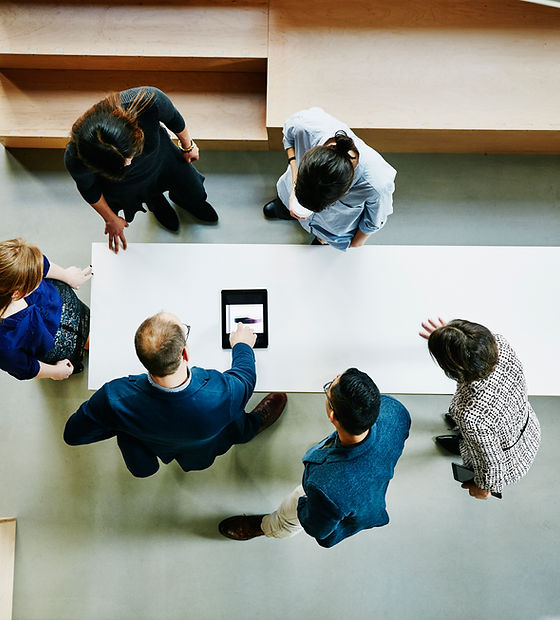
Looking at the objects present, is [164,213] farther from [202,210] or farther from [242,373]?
[242,373]

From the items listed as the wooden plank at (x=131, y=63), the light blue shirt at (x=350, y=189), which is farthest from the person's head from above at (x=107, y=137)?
the wooden plank at (x=131, y=63)

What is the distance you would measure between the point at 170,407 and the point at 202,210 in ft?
4.43

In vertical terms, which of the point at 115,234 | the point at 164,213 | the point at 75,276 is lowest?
the point at 75,276

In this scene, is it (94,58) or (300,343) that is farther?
(94,58)

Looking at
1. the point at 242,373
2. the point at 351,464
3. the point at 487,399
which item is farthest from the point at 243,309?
the point at 487,399

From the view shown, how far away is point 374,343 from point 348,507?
2.25 ft

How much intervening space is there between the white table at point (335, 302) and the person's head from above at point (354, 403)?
0.43m

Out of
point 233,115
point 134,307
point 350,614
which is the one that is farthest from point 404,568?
point 233,115

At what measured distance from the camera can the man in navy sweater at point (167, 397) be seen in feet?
4.84

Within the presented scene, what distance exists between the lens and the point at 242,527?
2422mm

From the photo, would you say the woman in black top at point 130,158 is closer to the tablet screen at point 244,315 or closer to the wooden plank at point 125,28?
the tablet screen at point 244,315

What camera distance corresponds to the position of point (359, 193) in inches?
71.4

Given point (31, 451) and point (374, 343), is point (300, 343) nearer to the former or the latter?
point (374, 343)

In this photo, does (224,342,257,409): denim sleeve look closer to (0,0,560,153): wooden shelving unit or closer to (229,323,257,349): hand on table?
(229,323,257,349): hand on table
